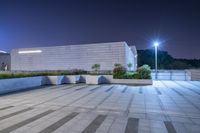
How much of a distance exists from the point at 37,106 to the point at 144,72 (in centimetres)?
1135

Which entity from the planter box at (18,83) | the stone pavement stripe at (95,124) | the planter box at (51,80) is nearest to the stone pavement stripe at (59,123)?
the stone pavement stripe at (95,124)

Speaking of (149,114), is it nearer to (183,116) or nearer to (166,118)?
(166,118)

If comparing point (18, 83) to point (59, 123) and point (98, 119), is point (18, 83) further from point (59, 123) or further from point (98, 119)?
point (98, 119)

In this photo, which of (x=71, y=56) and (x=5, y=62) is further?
(x=5, y=62)

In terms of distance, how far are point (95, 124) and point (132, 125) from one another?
1092 mm

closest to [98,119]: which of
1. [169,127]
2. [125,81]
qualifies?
[169,127]

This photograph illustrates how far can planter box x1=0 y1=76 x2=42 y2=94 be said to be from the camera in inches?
432

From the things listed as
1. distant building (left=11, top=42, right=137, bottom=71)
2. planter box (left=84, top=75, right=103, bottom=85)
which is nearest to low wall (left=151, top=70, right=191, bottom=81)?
distant building (left=11, top=42, right=137, bottom=71)

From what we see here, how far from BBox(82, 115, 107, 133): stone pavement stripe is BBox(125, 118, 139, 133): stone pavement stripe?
840 mm

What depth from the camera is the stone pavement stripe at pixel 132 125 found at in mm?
4566

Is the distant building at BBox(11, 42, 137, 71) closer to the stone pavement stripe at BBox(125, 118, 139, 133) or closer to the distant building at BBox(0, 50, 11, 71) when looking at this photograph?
the distant building at BBox(0, 50, 11, 71)

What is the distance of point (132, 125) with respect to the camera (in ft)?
16.3

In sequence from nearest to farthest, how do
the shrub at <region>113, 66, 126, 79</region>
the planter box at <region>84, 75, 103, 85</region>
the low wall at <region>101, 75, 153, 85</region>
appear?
1. the low wall at <region>101, 75, 153, 85</region>
2. the planter box at <region>84, 75, 103, 85</region>
3. the shrub at <region>113, 66, 126, 79</region>

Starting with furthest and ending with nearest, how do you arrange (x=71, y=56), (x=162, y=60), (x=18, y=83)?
(x=162, y=60)
(x=71, y=56)
(x=18, y=83)
